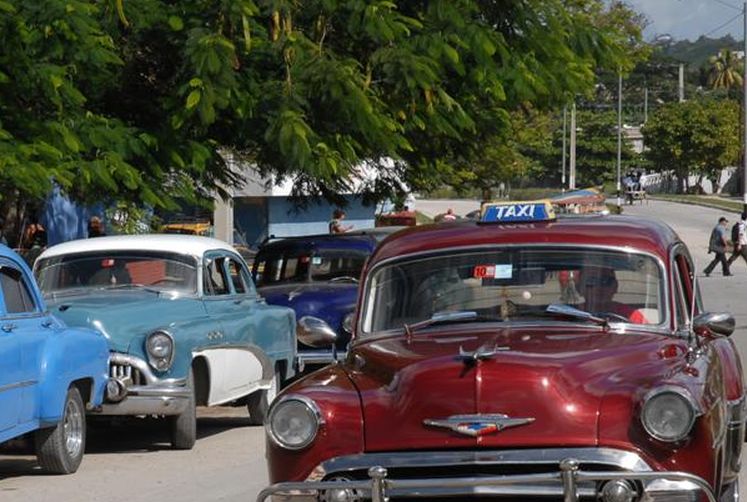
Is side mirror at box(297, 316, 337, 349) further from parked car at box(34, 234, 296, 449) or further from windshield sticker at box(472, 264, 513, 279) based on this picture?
parked car at box(34, 234, 296, 449)

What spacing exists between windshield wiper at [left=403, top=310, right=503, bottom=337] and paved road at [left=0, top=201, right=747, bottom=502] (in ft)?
10.9

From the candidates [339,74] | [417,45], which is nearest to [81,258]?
[339,74]

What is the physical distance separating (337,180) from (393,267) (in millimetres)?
12510

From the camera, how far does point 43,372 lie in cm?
1138

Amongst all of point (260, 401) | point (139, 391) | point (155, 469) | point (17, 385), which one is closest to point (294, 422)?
point (17, 385)

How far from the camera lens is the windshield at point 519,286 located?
7805 millimetres

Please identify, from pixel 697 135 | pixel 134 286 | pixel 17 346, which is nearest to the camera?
pixel 17 346

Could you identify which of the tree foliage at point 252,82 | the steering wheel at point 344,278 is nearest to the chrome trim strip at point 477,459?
the tree foliage at point 252,82

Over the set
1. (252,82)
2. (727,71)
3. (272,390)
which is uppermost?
(727,71)

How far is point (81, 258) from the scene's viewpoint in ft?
47.5

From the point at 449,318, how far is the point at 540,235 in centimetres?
70

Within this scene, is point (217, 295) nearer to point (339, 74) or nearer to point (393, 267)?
point (339, 74)

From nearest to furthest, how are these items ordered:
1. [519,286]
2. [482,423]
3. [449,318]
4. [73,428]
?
[482,423], [449,318], [519,286], [73,428]

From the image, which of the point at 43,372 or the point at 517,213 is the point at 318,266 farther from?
the point at 517,213
